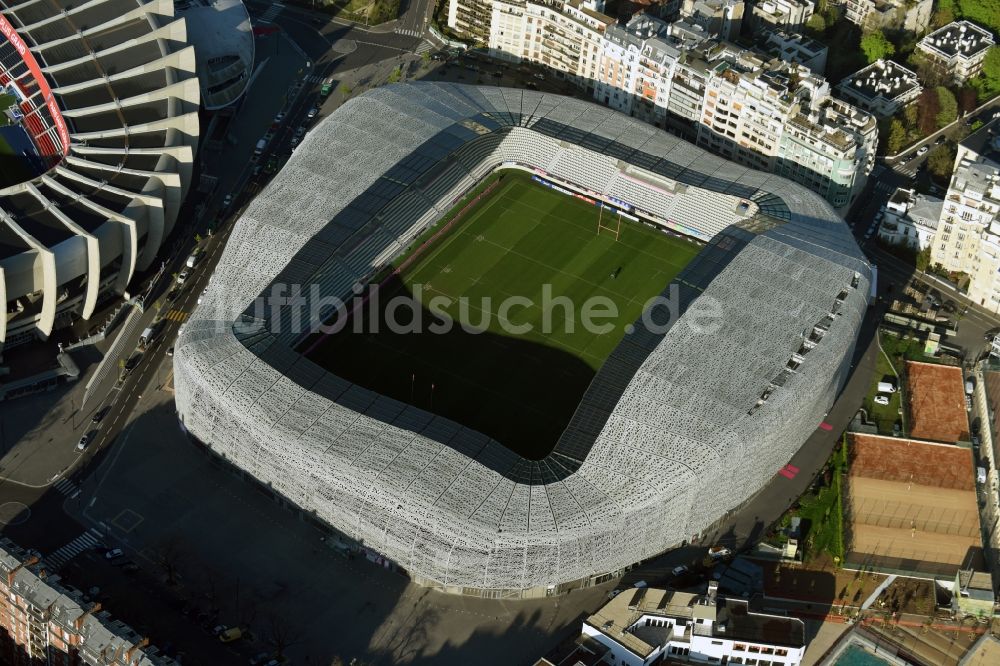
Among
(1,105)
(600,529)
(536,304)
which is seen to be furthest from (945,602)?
(1,105)

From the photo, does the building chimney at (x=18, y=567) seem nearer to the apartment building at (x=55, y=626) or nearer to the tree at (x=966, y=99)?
the apartment building at (x=55, y=626)

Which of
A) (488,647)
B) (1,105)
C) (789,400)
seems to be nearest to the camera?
(488,647)

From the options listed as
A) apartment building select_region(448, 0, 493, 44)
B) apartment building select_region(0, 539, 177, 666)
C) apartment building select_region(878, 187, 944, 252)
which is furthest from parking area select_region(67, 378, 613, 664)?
apartment building select_region(448, 0, 493, 44)

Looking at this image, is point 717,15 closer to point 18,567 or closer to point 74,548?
point 74,548

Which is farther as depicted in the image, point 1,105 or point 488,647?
point 1,105

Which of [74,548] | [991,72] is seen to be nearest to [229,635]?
[74,548]

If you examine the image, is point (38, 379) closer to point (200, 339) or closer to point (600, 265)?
point (200, 339)
